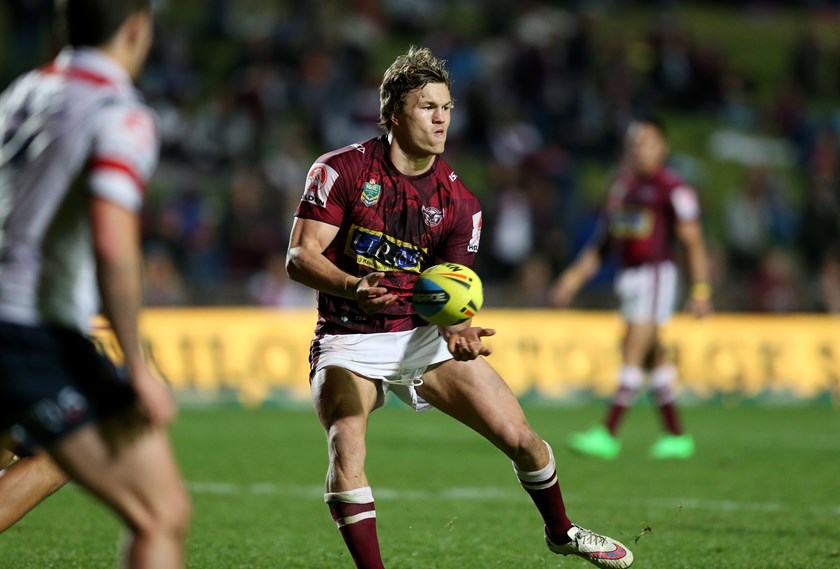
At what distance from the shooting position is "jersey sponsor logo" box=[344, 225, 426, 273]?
532 cm

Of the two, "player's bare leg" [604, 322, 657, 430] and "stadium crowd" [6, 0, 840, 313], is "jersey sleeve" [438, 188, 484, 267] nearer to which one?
"player's bare leg" [604, 322, 657, 430]

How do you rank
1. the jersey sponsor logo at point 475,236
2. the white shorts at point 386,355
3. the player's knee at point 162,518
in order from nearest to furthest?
the player's knee at point 162,518 → the white shorts at point 386,355 → the jersey sponsor logo at point 475,236

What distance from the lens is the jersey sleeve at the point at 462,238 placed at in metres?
5.43

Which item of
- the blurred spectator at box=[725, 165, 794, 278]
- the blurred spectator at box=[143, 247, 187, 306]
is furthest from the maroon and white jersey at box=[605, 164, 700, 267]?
the blurred spectator at box=[725, 165, 794, 278]

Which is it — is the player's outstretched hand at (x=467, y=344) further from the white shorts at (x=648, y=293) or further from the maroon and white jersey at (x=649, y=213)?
the maroon and white jersey at (x=649, y=213)

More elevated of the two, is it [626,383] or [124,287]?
[124,287]

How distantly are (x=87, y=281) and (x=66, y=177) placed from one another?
11.8 inches

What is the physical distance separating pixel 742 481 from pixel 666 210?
2722 mm

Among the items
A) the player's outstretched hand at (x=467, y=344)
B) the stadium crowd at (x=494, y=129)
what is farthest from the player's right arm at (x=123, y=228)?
the stadium crowd at (x=494, y=129)

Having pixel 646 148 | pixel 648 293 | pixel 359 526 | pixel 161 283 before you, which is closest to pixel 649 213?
pixel 646 148

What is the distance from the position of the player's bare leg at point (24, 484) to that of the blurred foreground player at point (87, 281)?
1.55m

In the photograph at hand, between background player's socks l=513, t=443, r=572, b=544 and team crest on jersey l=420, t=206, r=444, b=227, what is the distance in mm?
1086

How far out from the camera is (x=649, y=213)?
1066 cm

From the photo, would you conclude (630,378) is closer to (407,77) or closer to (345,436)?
(407,77)
